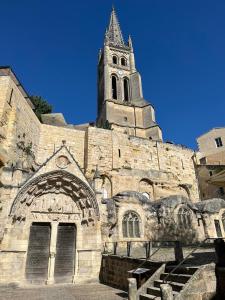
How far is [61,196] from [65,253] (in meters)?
2.96

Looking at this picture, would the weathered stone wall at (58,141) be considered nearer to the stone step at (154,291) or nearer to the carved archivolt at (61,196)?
the carved archivolt at (61,196)

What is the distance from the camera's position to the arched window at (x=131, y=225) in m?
14.7

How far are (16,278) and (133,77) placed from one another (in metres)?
39.3

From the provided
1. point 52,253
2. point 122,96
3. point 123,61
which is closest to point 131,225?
point 52,253

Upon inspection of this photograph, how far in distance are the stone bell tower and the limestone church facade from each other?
907 cm

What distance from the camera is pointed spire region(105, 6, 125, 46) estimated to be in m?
51.6

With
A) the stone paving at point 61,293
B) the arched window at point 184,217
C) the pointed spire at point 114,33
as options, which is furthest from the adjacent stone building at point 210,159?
the pointed spire at point 114,33

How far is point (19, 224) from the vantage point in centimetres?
1142

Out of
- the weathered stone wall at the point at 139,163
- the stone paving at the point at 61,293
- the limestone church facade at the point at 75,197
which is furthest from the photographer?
the weathered stone wall at the point at 139,163

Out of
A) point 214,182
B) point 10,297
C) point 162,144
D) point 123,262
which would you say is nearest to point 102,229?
point 123,262

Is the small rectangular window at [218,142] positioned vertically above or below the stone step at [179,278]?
above

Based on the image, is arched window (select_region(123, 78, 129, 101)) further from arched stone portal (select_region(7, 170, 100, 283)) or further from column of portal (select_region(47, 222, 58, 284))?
column of portal (select_region(47, 222, 58, 284))

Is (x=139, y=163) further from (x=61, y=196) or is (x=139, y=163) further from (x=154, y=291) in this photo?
(x=154, y=291)

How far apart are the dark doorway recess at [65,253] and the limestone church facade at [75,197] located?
4cm
